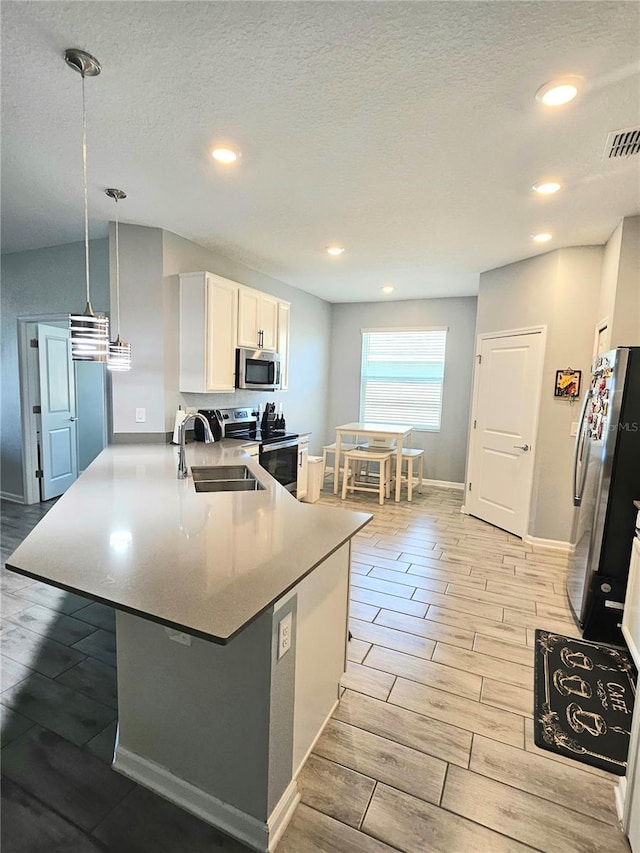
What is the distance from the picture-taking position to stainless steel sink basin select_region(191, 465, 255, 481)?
2783 millimetres

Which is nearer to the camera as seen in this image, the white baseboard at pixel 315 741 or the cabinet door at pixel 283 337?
the white baseboard at pixel 315 741

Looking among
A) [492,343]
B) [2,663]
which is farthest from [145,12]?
[492,343]

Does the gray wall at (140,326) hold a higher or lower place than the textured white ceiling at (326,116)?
lower

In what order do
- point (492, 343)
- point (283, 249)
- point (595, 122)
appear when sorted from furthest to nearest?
point (492, 343) < point (283, 249) < point (595, 122)

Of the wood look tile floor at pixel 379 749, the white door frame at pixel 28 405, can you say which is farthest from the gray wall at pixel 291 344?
the wood look tile floor at pixel 379 749

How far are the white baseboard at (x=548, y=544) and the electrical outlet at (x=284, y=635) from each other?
3.39 meters

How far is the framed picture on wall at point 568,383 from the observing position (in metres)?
3.83

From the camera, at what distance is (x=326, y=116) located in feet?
6.41

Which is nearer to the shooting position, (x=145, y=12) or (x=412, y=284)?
(x=145, y=12)

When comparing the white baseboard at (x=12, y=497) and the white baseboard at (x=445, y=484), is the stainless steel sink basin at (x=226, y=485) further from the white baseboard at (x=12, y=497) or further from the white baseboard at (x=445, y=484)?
the white baseboard at (x=445, y=484)

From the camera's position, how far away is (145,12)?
1.41m

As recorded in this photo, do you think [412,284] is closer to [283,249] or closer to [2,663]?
[283,249]

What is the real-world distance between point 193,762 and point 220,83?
2557mm

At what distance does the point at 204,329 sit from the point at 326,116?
2106 millimetres
